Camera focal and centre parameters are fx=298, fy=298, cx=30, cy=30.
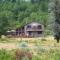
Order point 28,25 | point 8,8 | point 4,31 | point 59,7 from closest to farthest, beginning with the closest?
point 59,7 < point 4,31 < point 28,25 < point 8,8

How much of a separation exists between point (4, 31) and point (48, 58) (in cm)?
3815

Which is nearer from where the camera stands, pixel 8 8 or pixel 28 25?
pixel 28 25

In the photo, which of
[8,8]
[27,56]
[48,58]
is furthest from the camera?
[8,8]

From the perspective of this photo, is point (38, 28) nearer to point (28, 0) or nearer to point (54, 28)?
point (54, 28)

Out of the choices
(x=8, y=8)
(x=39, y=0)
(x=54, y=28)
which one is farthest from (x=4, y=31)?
(x=39, y=0)

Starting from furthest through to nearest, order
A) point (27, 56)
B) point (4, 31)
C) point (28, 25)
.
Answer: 1. point (28, 25)
2. point (4, 31)
3. point (27, 56)

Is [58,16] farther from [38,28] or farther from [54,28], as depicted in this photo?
[38,28]

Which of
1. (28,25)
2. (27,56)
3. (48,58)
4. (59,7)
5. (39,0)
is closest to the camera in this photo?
(27,56)

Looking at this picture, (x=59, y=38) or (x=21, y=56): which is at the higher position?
(x=21, y=56)

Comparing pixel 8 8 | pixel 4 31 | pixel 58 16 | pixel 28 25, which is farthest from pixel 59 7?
pixel 8 8

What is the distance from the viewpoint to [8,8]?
313 feet

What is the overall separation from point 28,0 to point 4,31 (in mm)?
78179

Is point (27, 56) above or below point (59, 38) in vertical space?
above

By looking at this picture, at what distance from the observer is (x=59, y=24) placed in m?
35.6
